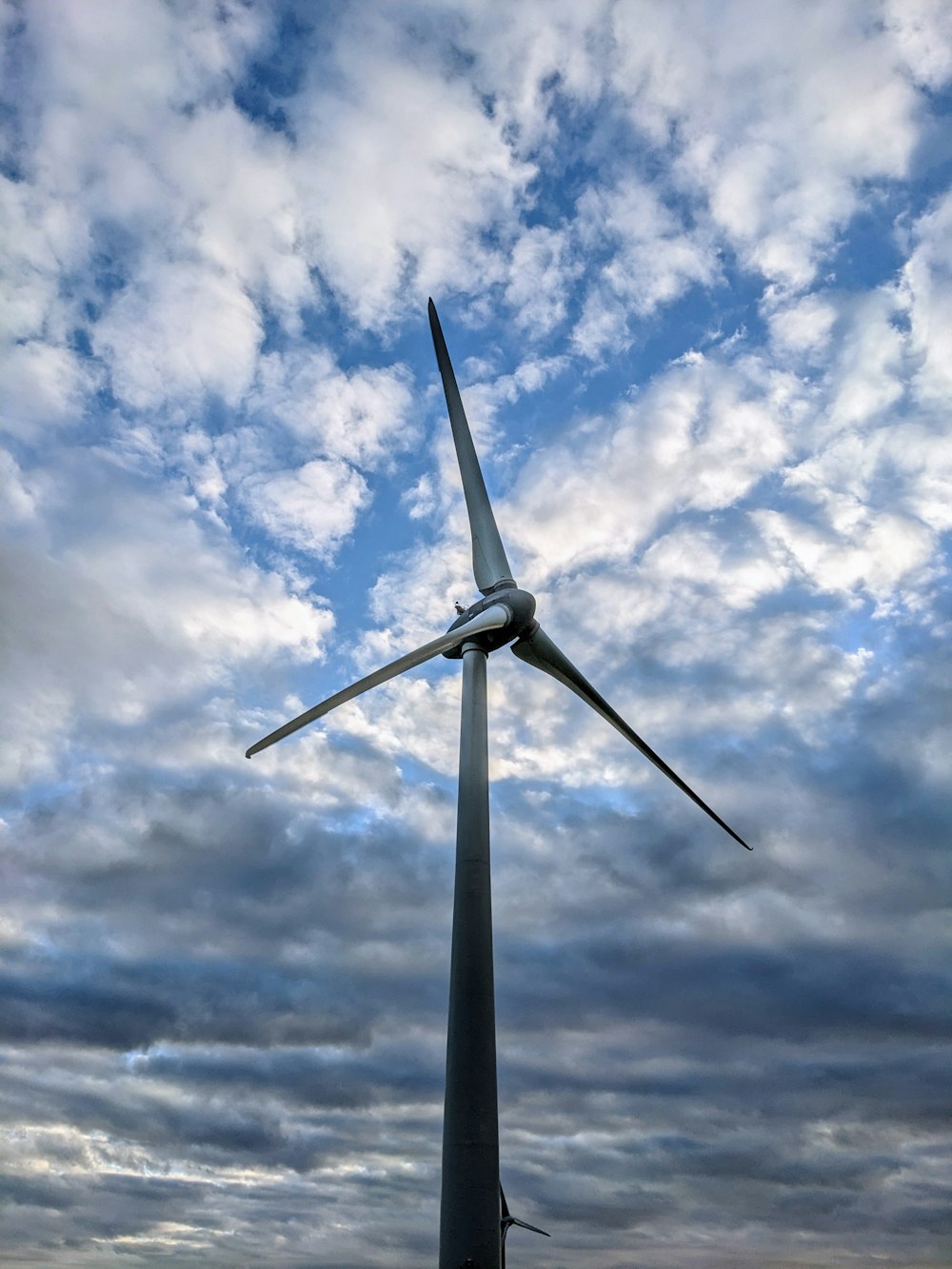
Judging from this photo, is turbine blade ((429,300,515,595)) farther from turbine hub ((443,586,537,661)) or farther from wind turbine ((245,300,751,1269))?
turbine hub ((443,586,537,661))

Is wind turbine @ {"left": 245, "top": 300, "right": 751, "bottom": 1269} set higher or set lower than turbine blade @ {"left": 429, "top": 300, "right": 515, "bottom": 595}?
lower

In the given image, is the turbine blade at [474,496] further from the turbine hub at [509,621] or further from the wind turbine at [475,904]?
the turbine hub at [509,621]

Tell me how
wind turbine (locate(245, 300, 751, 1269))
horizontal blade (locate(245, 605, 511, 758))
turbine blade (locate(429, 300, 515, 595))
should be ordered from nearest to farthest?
wind turbine (locate(245, 300, 751, 1269)) < horizontal blade (locate(245, 605, 511, 758)) < turbine blade (locate(429, 300, 515, 595))

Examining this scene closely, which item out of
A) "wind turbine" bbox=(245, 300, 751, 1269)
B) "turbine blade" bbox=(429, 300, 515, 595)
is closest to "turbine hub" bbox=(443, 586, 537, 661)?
"wind turbine" bbox=(245, 300, 751, 1269)

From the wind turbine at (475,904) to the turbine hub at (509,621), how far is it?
5cm

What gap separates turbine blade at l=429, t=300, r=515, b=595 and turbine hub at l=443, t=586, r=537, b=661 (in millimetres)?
1955

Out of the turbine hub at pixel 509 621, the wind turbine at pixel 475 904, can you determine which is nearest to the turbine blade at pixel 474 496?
the wind turbine at pixel 475 904

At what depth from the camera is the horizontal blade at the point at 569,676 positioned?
4494 centimetres

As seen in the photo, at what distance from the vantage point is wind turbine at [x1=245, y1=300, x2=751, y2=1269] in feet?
102

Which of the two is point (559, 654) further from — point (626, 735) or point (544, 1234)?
point (544, 1234)

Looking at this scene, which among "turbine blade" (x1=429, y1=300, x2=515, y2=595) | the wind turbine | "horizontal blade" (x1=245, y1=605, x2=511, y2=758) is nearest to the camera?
the wind turbine

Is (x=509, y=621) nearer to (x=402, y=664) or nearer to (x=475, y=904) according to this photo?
(x=402, y=664)

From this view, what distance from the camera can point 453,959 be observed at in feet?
111

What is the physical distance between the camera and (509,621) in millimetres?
43125
